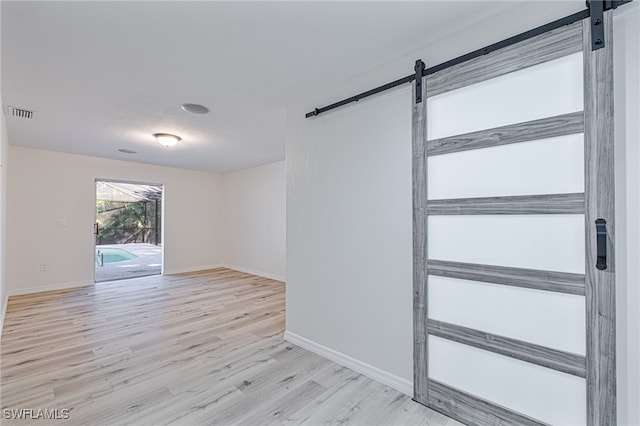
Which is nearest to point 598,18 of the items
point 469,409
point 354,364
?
point 469,409

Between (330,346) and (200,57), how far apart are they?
259cm

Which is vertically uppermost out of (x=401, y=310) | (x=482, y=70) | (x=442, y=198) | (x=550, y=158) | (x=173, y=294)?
(x=482, y=70)

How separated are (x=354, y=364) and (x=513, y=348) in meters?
1.20

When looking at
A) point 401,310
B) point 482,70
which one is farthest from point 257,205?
point 482,70

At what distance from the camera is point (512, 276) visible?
5.19 feet

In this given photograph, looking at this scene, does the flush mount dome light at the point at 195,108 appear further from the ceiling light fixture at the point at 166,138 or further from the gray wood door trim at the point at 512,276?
the gray wood door trim at the point at 512,276

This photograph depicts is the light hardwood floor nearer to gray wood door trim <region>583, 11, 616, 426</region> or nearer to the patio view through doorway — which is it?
gray wood door trim <region>583, 11, 616, 426</region>

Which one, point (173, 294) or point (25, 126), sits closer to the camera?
point (25, 126)

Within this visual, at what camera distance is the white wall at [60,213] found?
462cm

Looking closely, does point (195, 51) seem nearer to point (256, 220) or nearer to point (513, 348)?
point (513, 348)

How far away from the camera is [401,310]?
2057 mm

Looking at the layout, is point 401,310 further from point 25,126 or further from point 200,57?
point 25,126

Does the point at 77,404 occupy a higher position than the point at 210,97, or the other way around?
the point at 210,97

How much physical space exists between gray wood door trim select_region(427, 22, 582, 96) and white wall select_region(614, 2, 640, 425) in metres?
0.21
